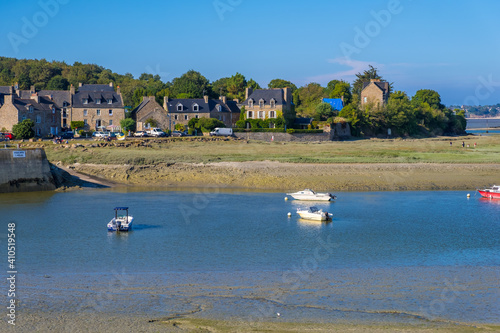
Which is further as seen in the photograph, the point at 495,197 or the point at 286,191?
the point at 286,191

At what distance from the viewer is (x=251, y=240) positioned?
26.6 meters

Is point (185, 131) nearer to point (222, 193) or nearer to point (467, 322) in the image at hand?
point (222, 193)

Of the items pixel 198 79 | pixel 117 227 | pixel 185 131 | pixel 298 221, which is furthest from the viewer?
pixel 198 79

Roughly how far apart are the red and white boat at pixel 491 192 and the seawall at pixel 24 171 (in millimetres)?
31265

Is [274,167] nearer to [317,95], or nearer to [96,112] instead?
[96,112]

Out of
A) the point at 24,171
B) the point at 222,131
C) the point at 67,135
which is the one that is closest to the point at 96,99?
the point at 67,135

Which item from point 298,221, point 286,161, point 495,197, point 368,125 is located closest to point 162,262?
point 298,221

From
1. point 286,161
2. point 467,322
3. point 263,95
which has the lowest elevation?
point 467,322

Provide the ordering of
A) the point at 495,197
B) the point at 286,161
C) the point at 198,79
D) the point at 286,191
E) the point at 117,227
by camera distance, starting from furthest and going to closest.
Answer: the point at 198,79, the point at 286,161, the point at 286,191, the point at 495,197, the point at 117,227

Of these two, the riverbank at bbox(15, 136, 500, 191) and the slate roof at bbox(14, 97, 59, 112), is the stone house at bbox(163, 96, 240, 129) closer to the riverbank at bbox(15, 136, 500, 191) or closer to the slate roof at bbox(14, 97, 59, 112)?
the slate roof at bbox(14, 97, 59, 112)

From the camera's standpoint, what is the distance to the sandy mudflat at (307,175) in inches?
1689

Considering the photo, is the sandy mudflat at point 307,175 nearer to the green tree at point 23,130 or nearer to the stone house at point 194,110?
the green tree at point 23,130

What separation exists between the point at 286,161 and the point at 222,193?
11.6 metres

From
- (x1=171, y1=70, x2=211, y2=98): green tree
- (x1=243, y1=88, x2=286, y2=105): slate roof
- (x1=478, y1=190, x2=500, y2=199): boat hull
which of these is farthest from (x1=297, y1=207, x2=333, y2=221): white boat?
(x1=171, y1=70, x2=211, y2=98): green tree
